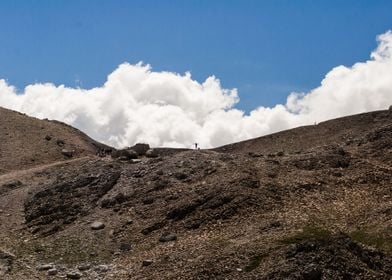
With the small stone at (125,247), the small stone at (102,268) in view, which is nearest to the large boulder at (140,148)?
the small stone at (125,247)

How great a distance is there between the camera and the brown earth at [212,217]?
23531 millimetres

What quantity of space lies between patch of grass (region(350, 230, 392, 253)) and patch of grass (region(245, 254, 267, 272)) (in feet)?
15.3

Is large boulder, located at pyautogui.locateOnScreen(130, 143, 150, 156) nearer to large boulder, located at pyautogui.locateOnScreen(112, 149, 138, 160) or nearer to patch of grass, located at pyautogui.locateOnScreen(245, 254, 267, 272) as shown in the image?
large boulder, located at pyautogui.locateOnScreen(112, 149, 138, 160)

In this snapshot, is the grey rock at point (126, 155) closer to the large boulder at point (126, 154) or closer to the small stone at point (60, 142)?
the large boulder at point (126, 154)

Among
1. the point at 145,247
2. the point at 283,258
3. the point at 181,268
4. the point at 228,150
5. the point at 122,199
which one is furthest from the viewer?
the point at 228,150

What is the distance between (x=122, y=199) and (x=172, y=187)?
3147 millimetres

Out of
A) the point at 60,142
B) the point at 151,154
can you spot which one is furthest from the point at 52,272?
the point at 60,142

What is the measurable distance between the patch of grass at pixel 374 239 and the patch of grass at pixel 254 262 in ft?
15.3

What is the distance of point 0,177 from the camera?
170ft

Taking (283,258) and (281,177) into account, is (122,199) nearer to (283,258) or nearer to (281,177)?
(281,177)

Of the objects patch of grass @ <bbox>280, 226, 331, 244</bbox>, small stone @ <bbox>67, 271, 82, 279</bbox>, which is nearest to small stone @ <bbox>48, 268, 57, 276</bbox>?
small stone @ <bbox>67, 271, 82, 279</bbox>

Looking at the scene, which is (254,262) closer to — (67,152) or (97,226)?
(97,226)

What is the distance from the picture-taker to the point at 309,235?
25.7m

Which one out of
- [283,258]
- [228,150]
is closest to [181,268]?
[283,258]
